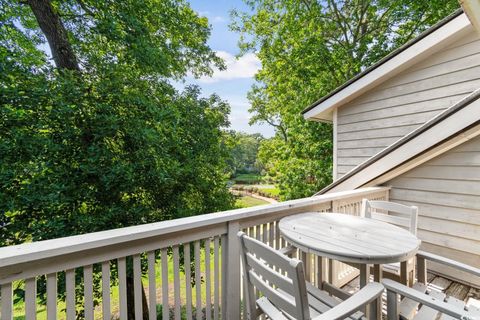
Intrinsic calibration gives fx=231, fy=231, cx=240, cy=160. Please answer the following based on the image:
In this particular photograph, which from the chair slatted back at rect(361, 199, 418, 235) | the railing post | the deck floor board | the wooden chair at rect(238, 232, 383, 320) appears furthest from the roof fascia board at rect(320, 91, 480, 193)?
the railing post

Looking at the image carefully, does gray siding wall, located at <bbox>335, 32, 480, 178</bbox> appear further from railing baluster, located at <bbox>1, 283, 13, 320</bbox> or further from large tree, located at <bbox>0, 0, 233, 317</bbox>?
railing baluster, located at <bbox>1, 283, 13, 320</bbox>

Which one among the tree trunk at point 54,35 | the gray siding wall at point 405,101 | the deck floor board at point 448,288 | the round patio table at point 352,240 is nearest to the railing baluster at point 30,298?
the round patio table at point 352,240

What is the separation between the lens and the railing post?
172 centimetres

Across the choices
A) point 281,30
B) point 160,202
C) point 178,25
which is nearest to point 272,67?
point 281,30

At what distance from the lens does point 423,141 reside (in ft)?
8.50

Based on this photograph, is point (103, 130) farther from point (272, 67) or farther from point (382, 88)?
point (272, 67)

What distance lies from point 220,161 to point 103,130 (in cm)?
227

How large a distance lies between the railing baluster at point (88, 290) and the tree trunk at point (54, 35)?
4.41 metres

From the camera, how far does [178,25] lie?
5.80 m

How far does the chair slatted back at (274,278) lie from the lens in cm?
105

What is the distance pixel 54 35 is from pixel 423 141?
6.16 meters

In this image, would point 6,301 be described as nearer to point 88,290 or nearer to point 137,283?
point 88,290

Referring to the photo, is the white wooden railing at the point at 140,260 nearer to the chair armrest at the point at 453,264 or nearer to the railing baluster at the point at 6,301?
the railing baluster at the point at 6,301

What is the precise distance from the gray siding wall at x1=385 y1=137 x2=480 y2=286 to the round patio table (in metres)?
1.74
